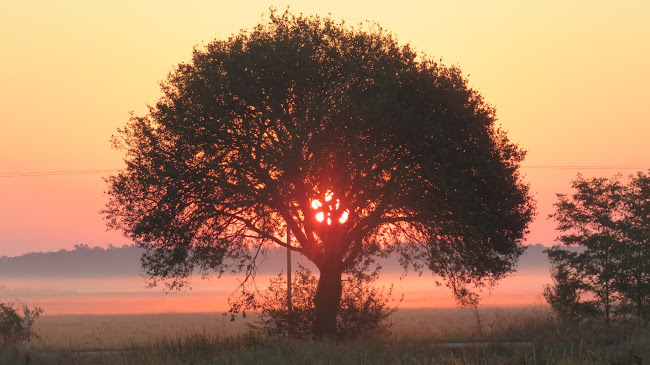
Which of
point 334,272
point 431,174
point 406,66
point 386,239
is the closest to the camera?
point 431,174

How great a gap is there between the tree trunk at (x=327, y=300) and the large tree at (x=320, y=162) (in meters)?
0.06

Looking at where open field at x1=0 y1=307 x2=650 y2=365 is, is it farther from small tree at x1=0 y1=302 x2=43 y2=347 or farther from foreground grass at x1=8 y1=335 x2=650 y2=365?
small tree at x1=0 y1=302 x2=43 y2=347

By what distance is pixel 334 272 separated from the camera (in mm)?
38312

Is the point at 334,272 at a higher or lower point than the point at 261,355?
higher

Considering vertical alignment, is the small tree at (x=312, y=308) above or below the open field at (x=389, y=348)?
above

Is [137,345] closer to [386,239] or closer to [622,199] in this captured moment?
[386,239]

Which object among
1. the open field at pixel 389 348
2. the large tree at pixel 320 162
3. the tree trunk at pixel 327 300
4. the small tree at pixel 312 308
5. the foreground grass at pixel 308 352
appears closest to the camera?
the open field at pixel 389 348

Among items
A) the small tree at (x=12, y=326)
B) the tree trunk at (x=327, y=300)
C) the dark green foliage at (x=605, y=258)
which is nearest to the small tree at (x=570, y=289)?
the dark green foliage at (x=605, y=258)

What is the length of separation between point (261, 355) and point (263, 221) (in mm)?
16415

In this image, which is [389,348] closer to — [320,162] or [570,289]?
[320,162]

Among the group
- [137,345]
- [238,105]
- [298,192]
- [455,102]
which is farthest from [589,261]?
[137,345]

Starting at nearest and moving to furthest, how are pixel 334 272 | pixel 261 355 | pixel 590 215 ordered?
pixel 261 355, pixel 334 272, pixel 590 215

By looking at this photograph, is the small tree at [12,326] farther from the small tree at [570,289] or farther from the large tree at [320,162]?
the small tree at [570,289]

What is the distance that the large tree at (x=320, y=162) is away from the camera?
34.0 m
